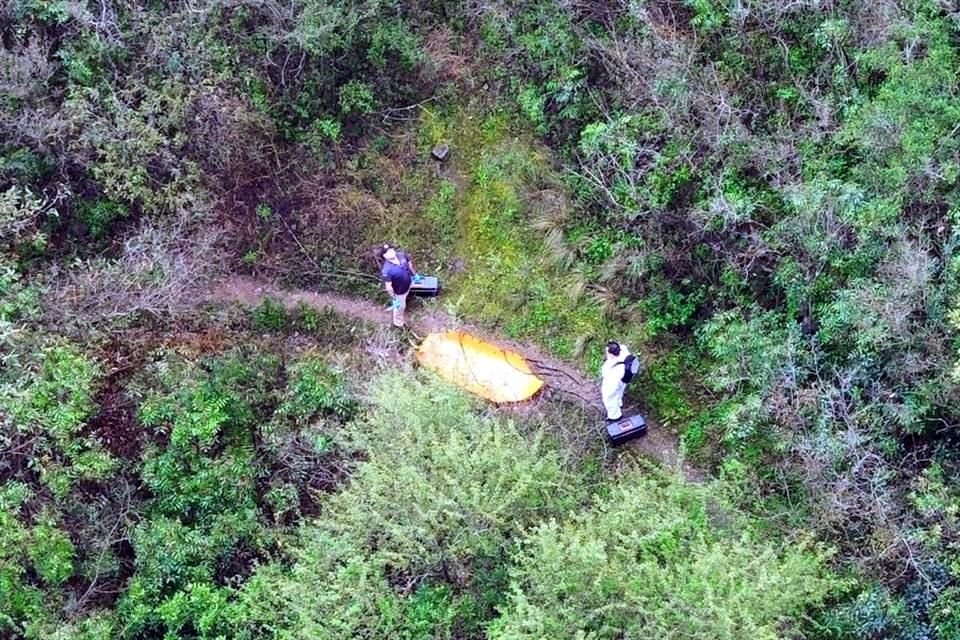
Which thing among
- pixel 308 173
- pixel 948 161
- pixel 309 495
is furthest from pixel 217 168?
pixel 948 161

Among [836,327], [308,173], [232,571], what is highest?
[836,327]

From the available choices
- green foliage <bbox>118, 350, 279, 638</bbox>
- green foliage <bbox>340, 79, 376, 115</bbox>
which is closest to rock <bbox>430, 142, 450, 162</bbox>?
green foliage <bbox>340, 79, 376, 115</bbox>

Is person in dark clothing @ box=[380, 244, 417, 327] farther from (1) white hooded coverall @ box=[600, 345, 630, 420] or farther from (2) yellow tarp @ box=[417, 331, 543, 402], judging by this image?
(1) white hooded coverall @ box=[600, 345, 630, 420]

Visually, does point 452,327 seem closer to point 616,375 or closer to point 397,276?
point 397,276

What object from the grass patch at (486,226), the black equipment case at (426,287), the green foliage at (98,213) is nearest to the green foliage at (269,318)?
the black equipment case at (426,287)

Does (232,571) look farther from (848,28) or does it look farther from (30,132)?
(848,28)

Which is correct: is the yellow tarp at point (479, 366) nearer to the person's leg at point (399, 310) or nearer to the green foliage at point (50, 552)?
the person's leg at point (399, 310)
